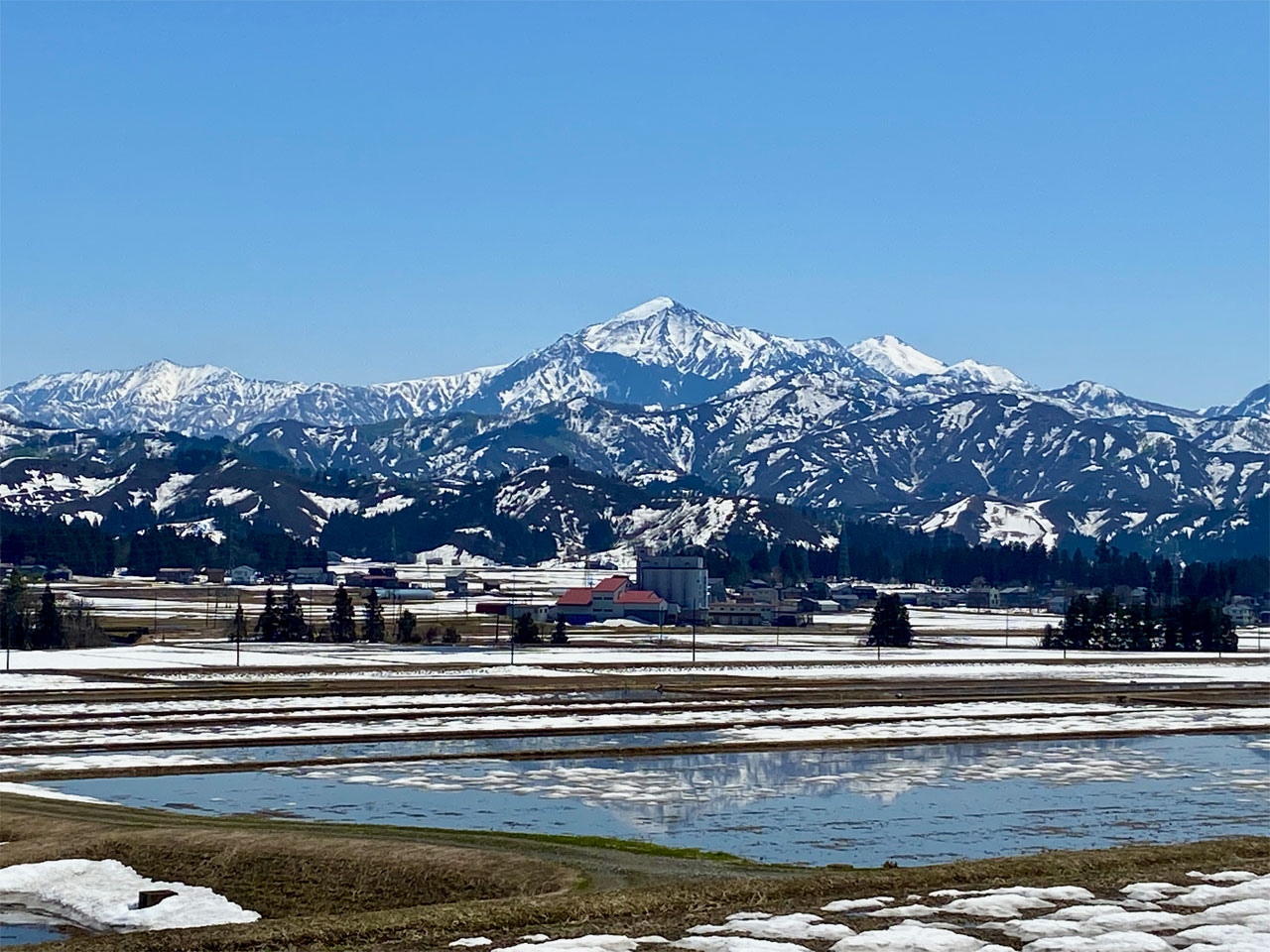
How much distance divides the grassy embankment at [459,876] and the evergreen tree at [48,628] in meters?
90.5

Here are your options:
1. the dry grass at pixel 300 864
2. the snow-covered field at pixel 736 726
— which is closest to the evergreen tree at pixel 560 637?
the snow-covered field at pixel 736 726

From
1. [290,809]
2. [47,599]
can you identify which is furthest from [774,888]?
[47,599]

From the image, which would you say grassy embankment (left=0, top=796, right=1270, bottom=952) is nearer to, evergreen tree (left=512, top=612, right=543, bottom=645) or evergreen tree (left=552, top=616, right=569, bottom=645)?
evergreen tree (left=512, top=612, right=543, bottom=645)

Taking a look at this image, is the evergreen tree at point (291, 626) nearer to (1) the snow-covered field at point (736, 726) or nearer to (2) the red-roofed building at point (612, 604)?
(2) the red-roofed building at point (612, 604)

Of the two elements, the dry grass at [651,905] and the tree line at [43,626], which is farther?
the tree line at [43,626]

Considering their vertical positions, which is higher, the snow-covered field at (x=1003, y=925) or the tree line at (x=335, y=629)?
the tree line at (x=335, y=629)

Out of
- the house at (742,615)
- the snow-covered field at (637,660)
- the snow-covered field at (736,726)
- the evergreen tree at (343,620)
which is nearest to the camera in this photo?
the snow-covered field at (736,726)

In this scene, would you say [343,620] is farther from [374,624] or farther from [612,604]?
[612,604]

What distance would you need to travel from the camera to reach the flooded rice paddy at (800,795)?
119ft

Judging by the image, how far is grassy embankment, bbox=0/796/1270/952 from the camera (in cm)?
2530

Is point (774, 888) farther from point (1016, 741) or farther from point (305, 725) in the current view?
point (305, 725)

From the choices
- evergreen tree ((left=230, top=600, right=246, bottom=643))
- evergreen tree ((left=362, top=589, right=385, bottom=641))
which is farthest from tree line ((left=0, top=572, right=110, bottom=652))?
evergreen tree ((left=362, top=589, right=385, bottom=641))

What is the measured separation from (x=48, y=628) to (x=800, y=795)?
94.0 m

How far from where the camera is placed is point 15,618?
123m
